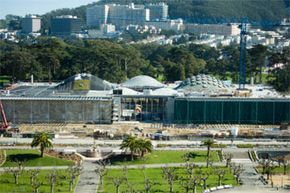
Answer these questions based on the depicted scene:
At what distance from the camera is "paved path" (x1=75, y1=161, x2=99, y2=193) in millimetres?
38469

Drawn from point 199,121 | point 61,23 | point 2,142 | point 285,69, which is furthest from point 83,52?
point 61,23

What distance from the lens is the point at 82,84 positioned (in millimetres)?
69688

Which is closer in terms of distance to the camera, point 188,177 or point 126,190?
point 126,190

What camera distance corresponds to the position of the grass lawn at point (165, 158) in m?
45.9

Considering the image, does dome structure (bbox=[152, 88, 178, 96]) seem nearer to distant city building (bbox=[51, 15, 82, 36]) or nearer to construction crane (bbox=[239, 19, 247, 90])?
construction crane (bbox=[239, 19, 247, 90])

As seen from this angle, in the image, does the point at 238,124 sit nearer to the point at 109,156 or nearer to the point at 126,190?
the point at 109,156

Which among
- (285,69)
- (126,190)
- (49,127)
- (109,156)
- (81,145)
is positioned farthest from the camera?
(285,69)

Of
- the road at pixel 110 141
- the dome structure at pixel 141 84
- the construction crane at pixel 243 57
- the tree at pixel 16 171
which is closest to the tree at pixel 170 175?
the tree at pixel 16 171

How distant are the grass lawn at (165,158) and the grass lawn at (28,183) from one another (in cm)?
502

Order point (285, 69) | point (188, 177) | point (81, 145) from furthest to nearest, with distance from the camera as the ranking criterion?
point (285, 69), point (81, 145), point (188, 177)

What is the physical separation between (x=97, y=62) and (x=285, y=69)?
25304 mm

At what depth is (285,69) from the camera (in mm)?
88500

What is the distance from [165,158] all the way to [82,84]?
81.0 feet

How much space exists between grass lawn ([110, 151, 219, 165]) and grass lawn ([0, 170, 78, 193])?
502cm
